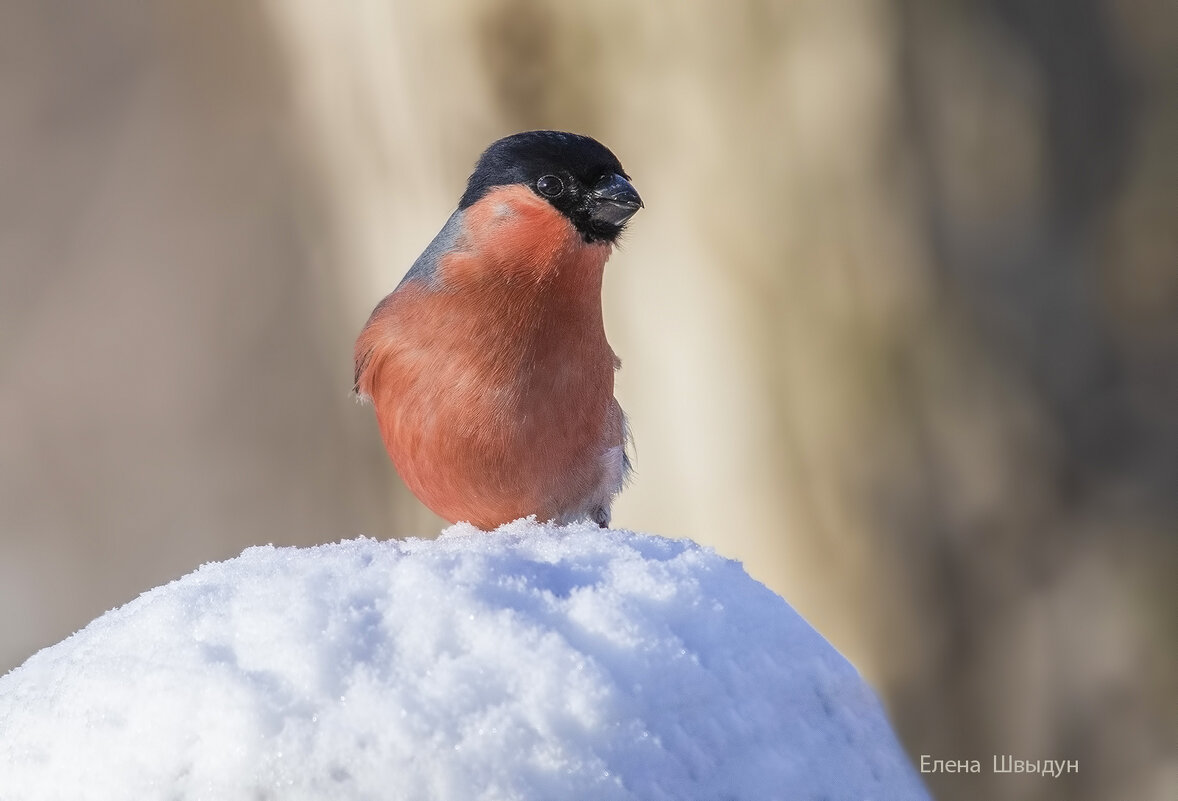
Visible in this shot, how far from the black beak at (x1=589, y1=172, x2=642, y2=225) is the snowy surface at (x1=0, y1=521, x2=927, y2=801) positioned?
1.59 feet

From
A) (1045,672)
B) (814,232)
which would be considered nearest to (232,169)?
(814,232)

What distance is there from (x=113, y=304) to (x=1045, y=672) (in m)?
2.51

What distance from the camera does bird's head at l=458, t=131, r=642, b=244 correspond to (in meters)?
1.12

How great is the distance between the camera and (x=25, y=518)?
2.76 m

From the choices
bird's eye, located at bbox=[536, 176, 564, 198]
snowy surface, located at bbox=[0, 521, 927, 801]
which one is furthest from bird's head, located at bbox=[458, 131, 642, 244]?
snowy surface, located at bbox=[0, 521, 927, 801]

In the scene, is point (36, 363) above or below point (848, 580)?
above

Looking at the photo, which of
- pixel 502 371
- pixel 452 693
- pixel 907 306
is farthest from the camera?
pixel 907 306

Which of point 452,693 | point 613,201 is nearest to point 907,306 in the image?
point 613,201

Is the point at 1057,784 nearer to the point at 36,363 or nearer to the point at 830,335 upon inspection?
the point at 830,335

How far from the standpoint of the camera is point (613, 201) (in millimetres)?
1109

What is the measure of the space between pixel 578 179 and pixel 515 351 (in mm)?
213

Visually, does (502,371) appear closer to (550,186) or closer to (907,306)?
(550,186)

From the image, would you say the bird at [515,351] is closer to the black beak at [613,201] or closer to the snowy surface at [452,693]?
the black beak at [613,201]

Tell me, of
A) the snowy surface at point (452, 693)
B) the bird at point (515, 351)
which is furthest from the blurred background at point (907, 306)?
the snowy surface at point (452, 693)
